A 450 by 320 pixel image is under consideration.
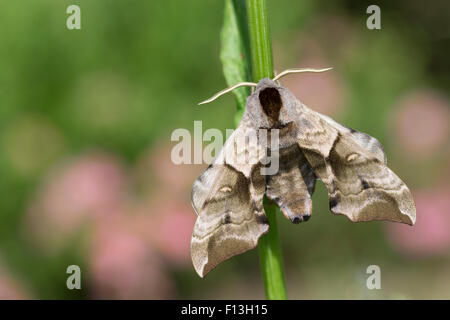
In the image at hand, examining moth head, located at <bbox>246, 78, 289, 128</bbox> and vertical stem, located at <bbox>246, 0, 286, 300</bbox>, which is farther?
moth head, located at <bbox>246, 78, 289, 128</bbox>

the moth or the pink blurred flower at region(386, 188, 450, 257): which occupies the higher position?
the moth

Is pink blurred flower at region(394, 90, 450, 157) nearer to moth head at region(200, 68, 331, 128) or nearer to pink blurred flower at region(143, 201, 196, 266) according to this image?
pink blurred flower at region(143, 201, 196, 266)

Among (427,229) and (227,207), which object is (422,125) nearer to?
(427,229)

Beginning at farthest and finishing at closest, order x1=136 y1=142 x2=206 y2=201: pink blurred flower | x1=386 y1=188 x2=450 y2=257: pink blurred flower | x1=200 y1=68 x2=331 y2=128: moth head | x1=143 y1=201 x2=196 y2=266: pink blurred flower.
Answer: x1=386 y1=188 x2=450 y2=257: pink blurred flower
x1=136 y1=142 x2=206 y2=201: pink blurred flower
x1=143 y1=201 x2=196 y2=266: pink blurred flower
x1=200 y1=68 x2=331 y2=128: moth head

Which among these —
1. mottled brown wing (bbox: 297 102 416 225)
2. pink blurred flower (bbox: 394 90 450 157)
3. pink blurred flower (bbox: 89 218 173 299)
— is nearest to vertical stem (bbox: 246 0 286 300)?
mottled brown wing (bbox: 297 102 416 225)

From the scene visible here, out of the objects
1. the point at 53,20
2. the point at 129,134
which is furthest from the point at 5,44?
the point at 129,134

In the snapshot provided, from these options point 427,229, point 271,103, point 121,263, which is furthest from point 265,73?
point 427,229
